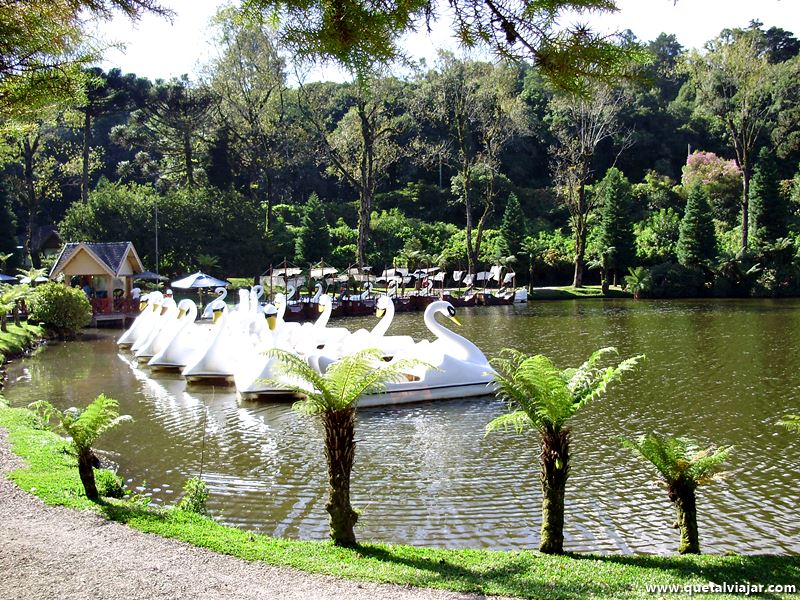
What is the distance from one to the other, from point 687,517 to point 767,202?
4031cm

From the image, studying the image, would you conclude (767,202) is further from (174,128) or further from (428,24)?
(428,24)

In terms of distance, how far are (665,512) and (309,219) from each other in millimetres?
40565

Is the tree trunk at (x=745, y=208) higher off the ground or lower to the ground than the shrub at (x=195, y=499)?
higher

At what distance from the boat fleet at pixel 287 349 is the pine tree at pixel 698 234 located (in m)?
28.7

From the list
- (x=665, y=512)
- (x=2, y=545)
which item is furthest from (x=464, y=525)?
(x=2, y=545)

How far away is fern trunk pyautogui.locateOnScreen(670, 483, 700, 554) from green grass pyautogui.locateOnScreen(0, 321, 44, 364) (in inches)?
721

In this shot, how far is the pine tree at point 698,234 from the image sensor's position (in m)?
42.6

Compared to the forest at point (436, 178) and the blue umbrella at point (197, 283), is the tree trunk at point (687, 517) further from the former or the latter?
the forest at point (436, 178)

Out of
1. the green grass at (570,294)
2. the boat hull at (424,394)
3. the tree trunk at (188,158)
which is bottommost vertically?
the boat hull at (424,394)

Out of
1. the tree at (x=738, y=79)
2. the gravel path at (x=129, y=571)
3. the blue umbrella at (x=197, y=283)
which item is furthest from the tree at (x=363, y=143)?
the gravel path at (x=129, y=571)

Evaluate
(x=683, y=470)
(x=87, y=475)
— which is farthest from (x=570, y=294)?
(x=87, y=475)

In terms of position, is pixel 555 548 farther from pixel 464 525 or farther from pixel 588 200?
pixel 588 200

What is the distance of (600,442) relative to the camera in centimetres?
1213

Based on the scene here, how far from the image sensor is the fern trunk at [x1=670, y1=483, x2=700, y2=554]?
7.03 metres
